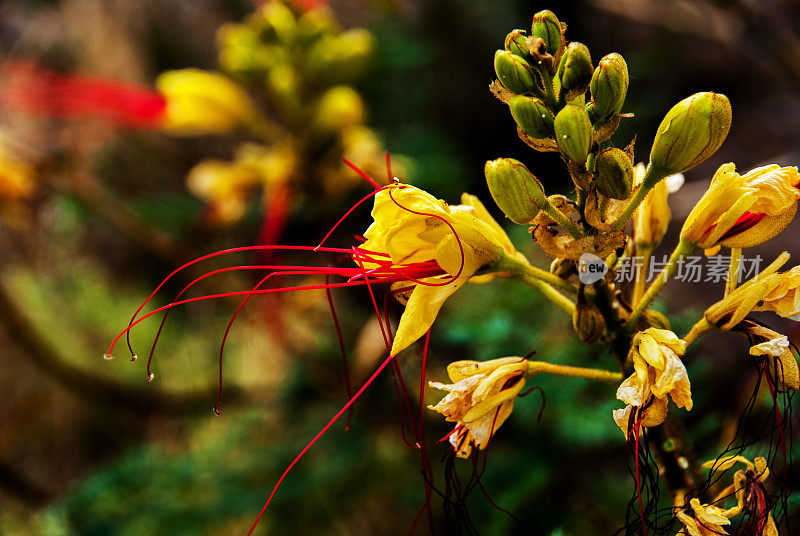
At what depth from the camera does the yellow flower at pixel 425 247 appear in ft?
1.59

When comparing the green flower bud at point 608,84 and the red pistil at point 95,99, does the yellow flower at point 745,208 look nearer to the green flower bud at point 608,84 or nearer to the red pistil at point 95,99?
the green flower bud at point 608,84

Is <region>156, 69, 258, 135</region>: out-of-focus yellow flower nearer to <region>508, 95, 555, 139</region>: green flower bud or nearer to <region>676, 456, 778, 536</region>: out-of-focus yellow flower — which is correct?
<region>508, 95, 555, 139</region>: green flower bud

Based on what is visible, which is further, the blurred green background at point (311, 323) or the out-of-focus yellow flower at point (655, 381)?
the blurred green background at point (311, 323)

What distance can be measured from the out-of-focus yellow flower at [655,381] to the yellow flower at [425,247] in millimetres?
125

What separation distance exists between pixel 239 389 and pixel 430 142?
714mm

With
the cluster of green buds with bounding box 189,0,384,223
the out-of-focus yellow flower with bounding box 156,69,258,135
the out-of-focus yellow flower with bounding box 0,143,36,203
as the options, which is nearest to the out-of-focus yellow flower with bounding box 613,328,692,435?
the cluster of green buds with bounding box 189,0,384,223

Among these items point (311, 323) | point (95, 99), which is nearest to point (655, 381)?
point (95, 99)

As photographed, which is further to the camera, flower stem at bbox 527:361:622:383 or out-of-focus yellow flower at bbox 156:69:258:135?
out-of-focus yellow flower at bbox 156:69:258:135

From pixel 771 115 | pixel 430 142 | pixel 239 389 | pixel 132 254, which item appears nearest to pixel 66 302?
pixel 132 254

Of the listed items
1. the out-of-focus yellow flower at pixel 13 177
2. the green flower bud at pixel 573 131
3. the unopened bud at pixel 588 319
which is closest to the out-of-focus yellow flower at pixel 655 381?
the unopened bud at pixel 588 319

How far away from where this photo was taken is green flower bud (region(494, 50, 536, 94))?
0.49m

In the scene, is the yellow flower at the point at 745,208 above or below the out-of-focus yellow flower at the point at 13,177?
above

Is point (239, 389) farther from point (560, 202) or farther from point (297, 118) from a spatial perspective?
point (560, 202)

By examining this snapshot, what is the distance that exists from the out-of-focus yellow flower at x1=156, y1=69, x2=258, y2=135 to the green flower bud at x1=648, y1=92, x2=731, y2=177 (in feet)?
3.55
